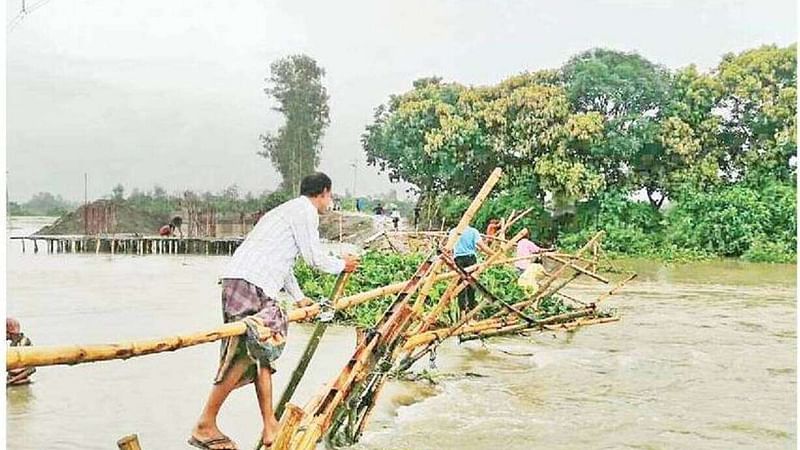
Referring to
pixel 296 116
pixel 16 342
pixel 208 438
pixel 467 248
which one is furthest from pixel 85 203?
pixel 467 248

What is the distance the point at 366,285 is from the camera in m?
5.41

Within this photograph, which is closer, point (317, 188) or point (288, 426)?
point (288, 426)

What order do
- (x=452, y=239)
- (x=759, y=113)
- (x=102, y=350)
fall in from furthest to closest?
1. (x=759, y=113)
2. (x=452, y=239)
3. (x=102, y=350)

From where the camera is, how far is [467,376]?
4.18m

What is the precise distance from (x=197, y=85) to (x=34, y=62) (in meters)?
0.55

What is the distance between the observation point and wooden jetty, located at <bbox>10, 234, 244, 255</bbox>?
14.5ft

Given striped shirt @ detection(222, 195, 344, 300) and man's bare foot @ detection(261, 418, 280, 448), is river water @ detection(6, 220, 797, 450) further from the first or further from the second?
striped shirt @ detection(222, 195, 344, 300)

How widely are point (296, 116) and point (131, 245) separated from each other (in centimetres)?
159

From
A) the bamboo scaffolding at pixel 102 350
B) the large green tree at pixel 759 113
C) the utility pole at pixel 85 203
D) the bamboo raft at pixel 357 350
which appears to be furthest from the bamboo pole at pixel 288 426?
the large green tree at pixel 759 113

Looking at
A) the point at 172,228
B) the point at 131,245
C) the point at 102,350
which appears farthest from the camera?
the point at 131,245

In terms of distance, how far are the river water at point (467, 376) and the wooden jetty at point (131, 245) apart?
7 cm

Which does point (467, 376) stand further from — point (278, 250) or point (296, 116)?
point (278, 250)

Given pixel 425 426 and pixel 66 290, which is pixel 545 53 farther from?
pixel 66 290

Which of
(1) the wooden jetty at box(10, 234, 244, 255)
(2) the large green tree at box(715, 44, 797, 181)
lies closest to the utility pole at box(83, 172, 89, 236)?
(1) the wooden jetty at box(10, 234, 244, 255)
